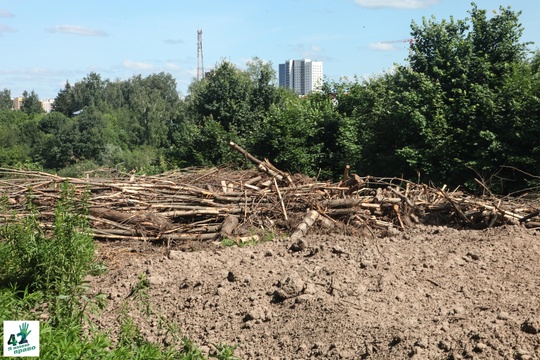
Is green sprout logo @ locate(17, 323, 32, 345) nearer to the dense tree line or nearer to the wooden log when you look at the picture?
the wooden log

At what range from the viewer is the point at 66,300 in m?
5.62

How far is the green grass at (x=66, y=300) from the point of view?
476 centimetres

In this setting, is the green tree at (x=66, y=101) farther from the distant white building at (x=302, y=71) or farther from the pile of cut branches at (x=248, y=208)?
the pile of cut branches at (x=248, y=208)

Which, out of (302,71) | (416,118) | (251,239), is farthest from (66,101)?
(251,239)

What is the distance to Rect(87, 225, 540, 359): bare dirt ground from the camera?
14.2ft

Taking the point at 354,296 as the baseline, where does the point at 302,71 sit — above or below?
above

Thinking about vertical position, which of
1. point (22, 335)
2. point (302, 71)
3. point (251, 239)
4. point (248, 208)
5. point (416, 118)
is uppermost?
point (302, 71)

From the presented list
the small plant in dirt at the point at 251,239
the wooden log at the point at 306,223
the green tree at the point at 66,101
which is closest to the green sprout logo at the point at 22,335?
the small plant in dirt at the point at 251,239

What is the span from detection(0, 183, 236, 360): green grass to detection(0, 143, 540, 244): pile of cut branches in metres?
1.81

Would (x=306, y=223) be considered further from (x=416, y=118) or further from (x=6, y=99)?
(x=6, y=99)

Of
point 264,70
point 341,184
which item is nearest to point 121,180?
point 341,184

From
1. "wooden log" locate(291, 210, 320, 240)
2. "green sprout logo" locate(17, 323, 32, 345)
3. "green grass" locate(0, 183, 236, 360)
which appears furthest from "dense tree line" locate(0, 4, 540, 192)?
"green sprout logo" locate(17, 323, 32, 345)

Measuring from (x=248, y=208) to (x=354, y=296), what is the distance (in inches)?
162

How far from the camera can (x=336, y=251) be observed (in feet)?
20.9
